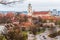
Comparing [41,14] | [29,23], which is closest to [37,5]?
[41,14]

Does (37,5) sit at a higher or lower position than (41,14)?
higher

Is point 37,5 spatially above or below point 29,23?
above

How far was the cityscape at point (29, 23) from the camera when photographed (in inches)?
47.8

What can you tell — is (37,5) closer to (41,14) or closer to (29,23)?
(41,14)

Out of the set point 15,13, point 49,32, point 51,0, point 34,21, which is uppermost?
point 51,0

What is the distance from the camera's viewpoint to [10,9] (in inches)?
48.7

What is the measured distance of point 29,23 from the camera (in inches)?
48.8

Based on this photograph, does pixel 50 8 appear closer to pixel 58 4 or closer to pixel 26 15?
pixel 58 4

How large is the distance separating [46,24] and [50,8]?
0.21 m

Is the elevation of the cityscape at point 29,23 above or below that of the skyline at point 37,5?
below

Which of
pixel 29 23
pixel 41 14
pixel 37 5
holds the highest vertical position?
pixel 37 5

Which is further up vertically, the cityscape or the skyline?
the skyline

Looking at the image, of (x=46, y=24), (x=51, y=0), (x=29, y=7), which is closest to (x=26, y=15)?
(x=29, y=7)

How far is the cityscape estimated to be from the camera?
47.8 inches
